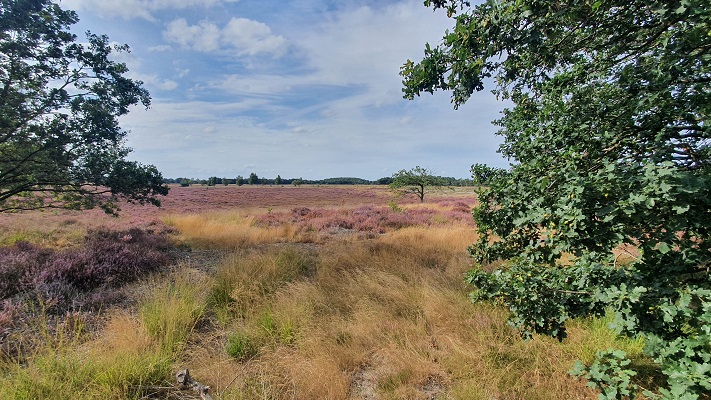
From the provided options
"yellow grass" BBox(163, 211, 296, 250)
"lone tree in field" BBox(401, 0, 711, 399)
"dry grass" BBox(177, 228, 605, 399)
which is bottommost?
"yellow grass" BBox(163, 211, 296, 250)

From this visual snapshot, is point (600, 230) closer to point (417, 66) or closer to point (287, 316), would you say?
point (417, 66)

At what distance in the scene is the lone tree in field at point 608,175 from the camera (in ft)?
4.69

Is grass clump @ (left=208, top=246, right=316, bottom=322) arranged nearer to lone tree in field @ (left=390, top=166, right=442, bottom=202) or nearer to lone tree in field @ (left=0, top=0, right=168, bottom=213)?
lone tree in field @ (left=0, top=0, right=168, bottom=213)

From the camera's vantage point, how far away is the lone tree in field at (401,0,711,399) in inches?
56.3

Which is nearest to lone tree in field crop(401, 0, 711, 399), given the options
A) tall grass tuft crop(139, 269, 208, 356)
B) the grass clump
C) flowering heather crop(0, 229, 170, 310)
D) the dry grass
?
the dry grass

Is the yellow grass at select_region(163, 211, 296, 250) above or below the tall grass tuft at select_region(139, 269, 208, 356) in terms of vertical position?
below

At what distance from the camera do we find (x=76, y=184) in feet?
24.7

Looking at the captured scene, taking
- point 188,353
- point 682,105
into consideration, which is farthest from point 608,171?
point 188,353

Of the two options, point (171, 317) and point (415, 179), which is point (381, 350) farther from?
point (415, 179)

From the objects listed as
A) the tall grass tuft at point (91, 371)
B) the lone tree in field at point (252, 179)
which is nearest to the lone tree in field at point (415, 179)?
the tall grass tuft at point (91, 371)

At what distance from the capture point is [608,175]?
1.57 m

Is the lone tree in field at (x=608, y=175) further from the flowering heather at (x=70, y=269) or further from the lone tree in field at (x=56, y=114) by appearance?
the lone tree in field at (x=56, y=114)

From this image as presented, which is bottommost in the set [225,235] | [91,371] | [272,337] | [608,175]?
[225,235]

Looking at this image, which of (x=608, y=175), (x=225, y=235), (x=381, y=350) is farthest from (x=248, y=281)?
(x=225, y=235)
